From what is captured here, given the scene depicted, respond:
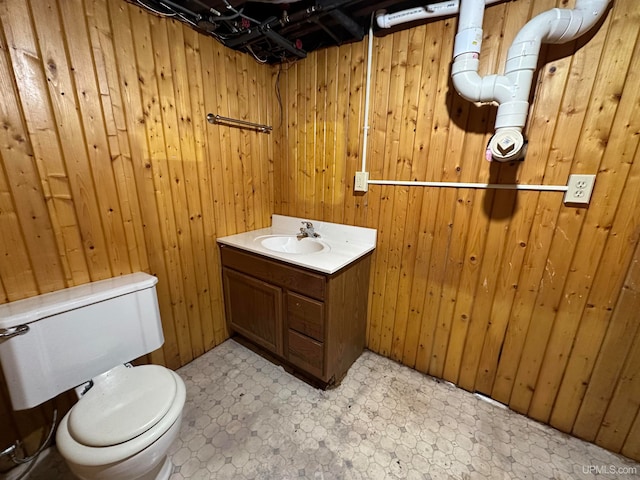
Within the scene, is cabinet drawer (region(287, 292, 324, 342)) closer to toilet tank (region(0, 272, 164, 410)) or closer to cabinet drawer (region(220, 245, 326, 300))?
cabinet drawer (region(220, 245, 326, 300))

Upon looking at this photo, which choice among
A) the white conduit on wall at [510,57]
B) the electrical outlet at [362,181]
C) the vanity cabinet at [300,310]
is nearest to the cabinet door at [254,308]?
the vanity cabinet at [300,310]

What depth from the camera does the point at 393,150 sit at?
155 centimetres

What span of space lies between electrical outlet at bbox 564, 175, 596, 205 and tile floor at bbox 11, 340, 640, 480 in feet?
3.96

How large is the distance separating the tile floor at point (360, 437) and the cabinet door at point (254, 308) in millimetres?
260

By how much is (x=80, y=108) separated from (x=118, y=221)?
534mm

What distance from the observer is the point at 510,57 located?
105 cm

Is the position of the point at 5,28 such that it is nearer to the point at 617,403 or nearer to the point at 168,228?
the point at 168,228

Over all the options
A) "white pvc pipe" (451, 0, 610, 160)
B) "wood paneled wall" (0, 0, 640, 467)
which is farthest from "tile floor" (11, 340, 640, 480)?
"white pvc pipe" (451, 0, 610, 160)

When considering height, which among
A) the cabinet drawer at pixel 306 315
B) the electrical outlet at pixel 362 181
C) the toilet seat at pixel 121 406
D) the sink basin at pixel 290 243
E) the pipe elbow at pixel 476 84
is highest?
the pipe elbow at pixel 476 84

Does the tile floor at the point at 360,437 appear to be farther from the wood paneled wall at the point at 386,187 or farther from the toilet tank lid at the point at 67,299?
the toilet tank lid at the point at 67,299

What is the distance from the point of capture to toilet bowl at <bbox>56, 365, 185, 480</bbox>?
0.84m

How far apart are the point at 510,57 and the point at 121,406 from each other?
2.08 m

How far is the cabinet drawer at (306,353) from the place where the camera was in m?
1.49

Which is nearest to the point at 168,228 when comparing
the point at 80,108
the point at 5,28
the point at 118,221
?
the point at 118,221
